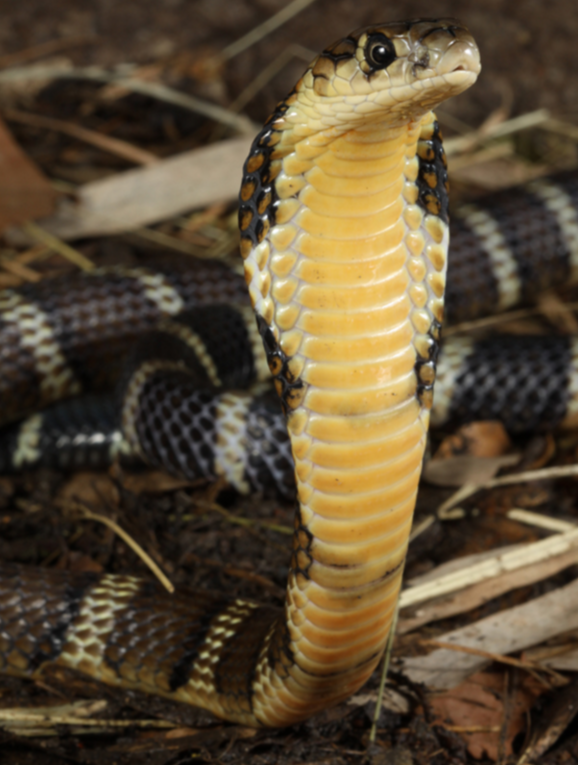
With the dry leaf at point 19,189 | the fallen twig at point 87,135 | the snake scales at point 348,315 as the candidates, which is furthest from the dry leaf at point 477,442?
the fallen twig at point 87,135

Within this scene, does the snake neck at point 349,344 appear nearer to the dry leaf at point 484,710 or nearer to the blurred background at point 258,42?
the dry leaf at point 484,710

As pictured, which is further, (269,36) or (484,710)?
(269,36)

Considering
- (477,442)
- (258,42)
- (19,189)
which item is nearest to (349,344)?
(477,442)

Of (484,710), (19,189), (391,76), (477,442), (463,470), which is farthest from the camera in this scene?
(19,189)

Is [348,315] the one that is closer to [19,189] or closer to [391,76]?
[391,76]

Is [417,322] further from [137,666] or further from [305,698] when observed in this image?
[137,666]

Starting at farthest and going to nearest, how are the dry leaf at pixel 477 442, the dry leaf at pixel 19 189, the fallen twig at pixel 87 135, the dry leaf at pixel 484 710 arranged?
the fallen twig at pixel 87 135 < the dry leaf at pixel 19 189 < the dry leaf at pixel 477 442 < the dry leaf at pixel 484 710
